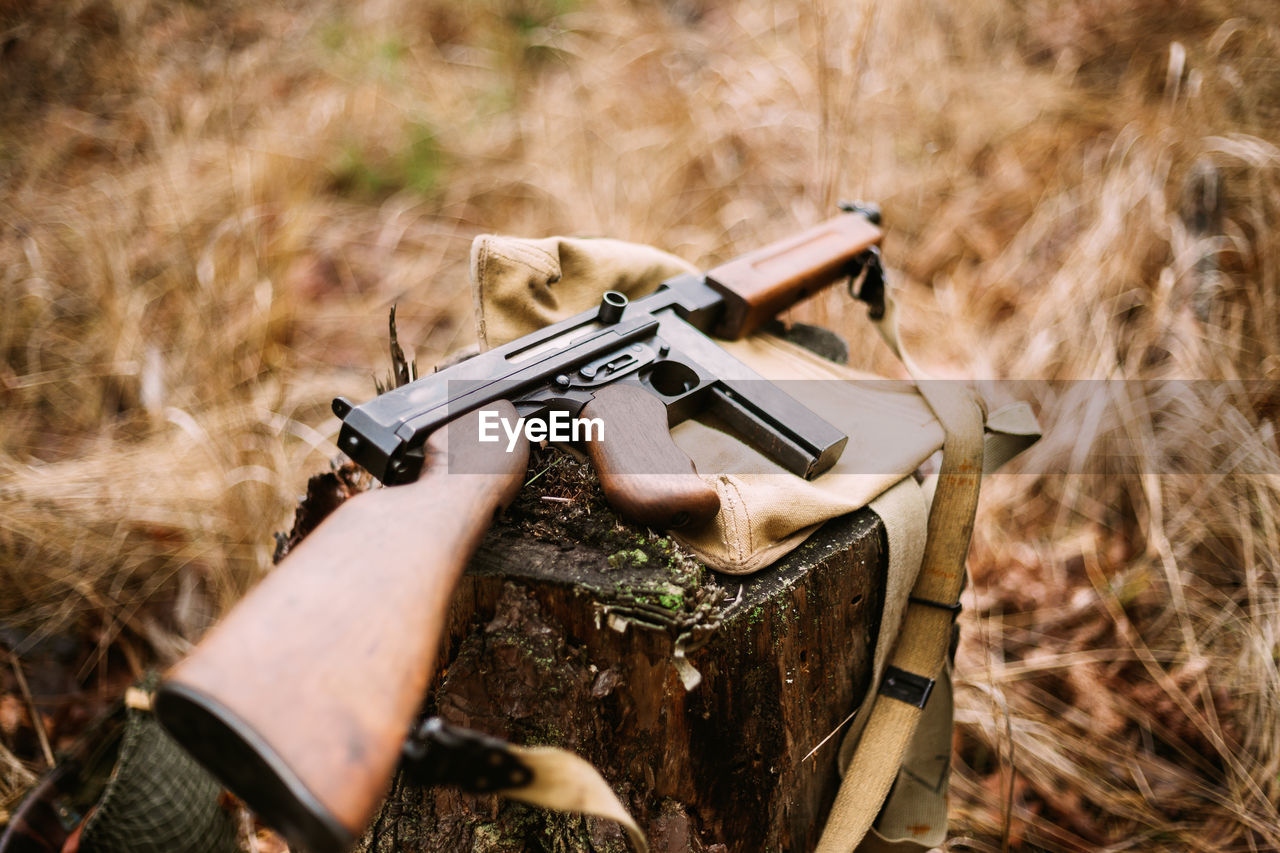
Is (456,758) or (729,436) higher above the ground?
(729,436)

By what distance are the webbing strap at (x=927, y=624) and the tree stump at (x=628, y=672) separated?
0.59 feet

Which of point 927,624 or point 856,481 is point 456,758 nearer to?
point 856,481

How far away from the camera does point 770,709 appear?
1510 millimetres

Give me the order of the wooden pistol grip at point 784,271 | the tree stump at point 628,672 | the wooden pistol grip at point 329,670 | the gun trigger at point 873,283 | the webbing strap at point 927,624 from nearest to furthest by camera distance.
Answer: the wooden pistol grip at point 329,670
the tree stump at point 628,672
the webbing strap at point 927,624
the wooden pistol grip at point 784,271
the gun trigger at point 873,283

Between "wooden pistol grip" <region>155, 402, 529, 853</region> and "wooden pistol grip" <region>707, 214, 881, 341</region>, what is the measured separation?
3.74 feet

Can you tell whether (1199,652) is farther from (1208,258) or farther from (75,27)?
(75,27)

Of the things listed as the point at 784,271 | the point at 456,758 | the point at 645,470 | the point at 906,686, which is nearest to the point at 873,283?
the point at 784,271

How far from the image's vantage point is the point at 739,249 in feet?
13.0

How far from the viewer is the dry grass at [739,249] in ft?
8.14

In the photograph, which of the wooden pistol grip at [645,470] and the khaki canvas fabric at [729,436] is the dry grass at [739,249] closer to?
the khaki canvas fabric at [729,436]

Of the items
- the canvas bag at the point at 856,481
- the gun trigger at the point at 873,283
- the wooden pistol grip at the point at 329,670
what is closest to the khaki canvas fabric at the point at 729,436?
the canvas bag at the point at 856,481

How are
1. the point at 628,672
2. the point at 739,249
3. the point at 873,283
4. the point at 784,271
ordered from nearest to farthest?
the point at 628,672
the point at 784,271
the point at 873,283
the point at 739,249

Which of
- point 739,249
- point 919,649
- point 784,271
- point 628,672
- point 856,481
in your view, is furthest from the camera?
point 739,249

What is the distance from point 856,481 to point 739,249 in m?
2.50
